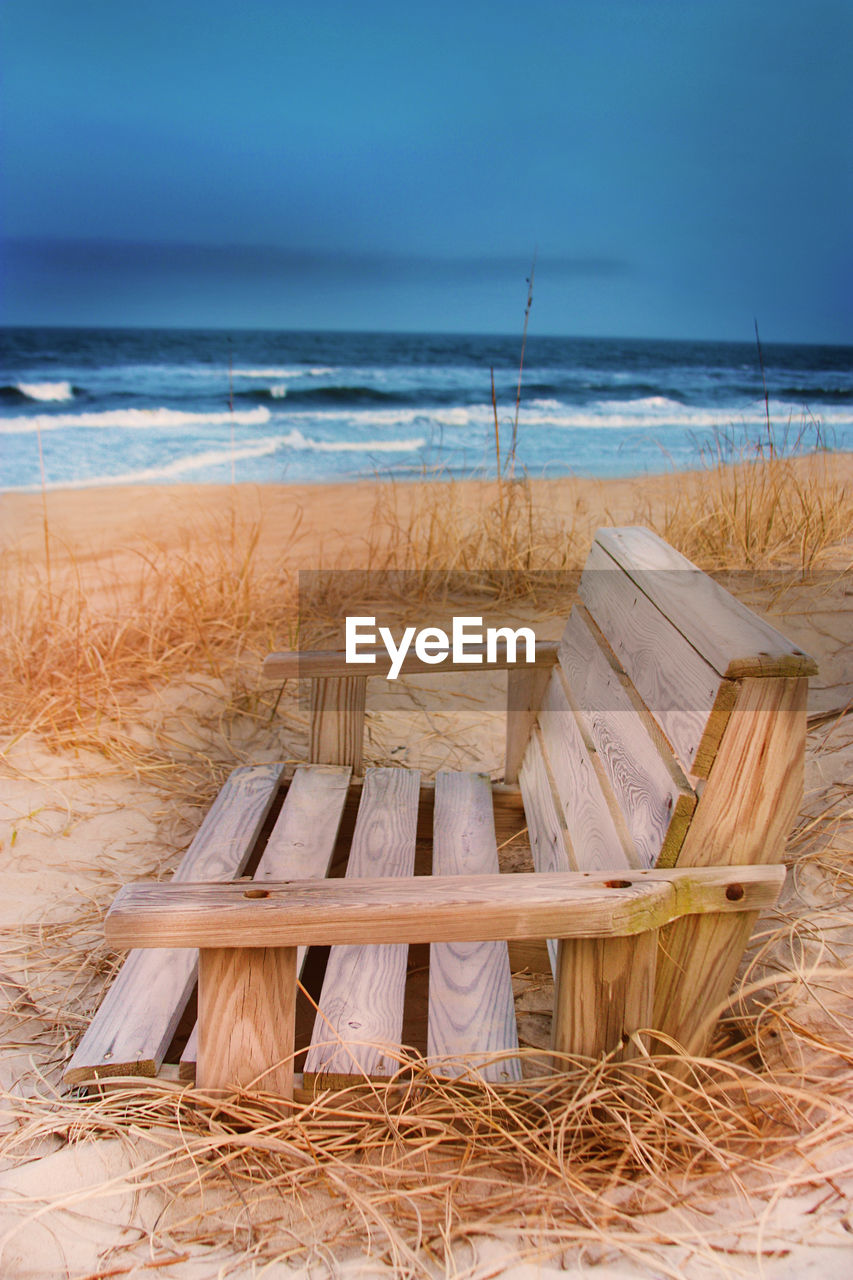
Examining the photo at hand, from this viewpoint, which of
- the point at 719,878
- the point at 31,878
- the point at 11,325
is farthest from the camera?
the point at 11,325

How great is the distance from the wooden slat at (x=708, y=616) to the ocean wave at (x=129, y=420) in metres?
15.0

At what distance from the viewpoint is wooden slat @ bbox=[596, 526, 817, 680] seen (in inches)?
46.7

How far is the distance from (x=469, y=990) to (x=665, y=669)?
74 centimetres

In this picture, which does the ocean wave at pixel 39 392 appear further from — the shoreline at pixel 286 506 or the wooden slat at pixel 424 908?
the wooden slat at pixel 424 908

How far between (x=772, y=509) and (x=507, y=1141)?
4.24 meters

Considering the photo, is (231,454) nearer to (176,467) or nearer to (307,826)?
(176,467)

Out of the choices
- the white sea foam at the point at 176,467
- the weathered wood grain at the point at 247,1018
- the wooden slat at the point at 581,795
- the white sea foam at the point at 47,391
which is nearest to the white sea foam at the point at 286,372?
the white sea foam at the point at 47,391

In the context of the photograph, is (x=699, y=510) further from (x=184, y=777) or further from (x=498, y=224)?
(x=498, y=224)

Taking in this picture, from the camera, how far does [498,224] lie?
27547 millimetres

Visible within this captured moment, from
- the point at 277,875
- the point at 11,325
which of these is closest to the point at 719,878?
the point at 277,875

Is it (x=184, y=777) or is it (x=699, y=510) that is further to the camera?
(x=699, y=510)

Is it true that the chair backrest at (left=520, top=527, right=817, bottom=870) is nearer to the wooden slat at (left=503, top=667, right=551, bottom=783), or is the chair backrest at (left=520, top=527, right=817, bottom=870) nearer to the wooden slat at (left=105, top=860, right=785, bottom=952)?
the wooden slat at (left=105, top=860, right=785, bottom=952)

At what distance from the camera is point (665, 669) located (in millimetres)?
1473

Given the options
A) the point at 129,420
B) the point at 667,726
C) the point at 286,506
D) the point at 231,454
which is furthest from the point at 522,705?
the point at 129,420
